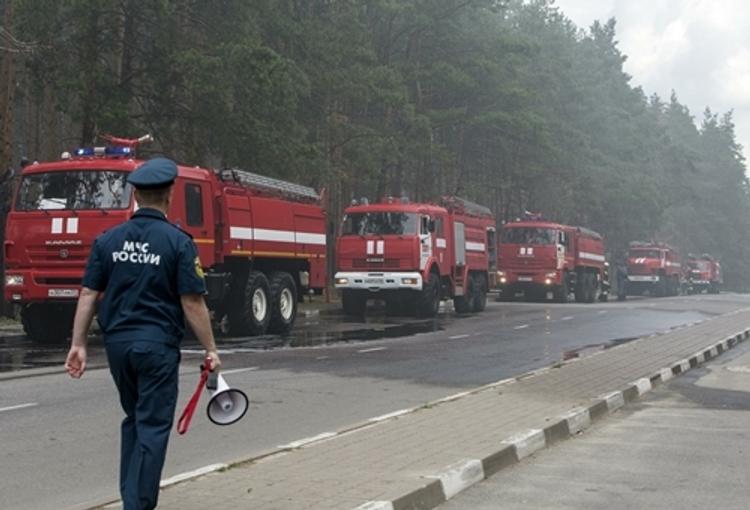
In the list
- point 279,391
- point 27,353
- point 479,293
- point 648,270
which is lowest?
point 279,391

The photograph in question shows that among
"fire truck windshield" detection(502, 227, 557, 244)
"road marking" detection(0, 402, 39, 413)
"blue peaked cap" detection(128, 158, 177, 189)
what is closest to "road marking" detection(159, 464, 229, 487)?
"blue peaked cap" detection(128, 158, 177, 189)

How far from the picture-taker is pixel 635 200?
260 ft

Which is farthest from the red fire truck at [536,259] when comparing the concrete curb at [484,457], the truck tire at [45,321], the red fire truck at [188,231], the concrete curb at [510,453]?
the concrete curb at [484,457]

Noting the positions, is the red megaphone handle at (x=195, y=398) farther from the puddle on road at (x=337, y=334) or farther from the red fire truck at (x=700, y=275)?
the red fire truck at (x=700, y=275)

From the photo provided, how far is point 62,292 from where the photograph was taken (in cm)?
1894

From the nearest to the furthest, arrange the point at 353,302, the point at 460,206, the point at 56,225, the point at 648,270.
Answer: the point at 56,225 < the point at 353,302 < the point at 460,206 < the point at 648,270

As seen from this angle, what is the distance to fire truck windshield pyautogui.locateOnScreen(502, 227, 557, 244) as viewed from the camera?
45.2 m

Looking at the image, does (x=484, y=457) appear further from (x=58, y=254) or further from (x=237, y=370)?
(x=58, y=254)

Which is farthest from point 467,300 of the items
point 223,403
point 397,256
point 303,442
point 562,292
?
point 223,403

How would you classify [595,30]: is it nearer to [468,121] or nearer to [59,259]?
[468,121]

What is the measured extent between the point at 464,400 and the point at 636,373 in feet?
14.5

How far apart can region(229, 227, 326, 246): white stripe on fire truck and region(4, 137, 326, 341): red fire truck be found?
21 millimetres

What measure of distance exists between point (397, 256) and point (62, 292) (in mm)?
12434

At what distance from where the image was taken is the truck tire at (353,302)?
101ft
